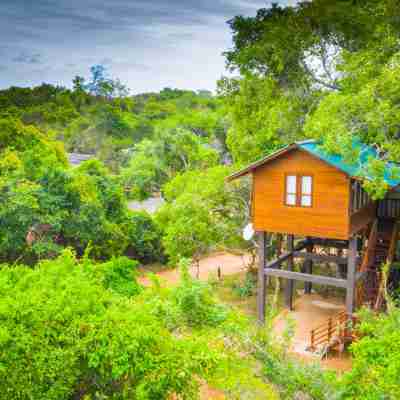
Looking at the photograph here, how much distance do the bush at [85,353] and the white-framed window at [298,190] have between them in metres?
8.74

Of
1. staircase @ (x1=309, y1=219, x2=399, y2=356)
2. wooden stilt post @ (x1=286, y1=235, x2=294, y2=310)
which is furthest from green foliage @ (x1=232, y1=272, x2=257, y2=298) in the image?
staircase @ (x1=309, y1=219, x2=399, y2=356)

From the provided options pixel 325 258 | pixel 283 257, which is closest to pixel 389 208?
pixel 325 258

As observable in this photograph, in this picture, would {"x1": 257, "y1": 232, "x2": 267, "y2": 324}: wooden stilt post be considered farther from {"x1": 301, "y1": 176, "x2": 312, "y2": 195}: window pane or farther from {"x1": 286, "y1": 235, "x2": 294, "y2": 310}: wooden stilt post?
{"x1": 286, "y1": 235, "x2": 294, "y2": 310}: wooden stilt post

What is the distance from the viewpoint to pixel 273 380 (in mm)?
9914

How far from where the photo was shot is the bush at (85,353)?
8438 millimetres

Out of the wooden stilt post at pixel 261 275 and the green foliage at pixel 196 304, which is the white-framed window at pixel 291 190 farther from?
the green foliage at pixel 196 304

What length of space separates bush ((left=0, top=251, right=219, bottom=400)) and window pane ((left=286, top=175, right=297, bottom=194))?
29.2 feet

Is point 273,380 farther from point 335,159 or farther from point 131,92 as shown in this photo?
point 131,92

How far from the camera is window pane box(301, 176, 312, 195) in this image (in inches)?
651

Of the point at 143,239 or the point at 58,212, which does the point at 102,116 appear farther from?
the point at 58,212

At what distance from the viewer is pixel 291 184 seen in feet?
55.7

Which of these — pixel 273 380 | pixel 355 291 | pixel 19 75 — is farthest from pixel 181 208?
pixel 19 75

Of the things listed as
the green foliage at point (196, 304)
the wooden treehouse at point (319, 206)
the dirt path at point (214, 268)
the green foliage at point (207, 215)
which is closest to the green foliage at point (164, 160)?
the dirt path at point (214, 268)

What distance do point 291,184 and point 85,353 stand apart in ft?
34.2
